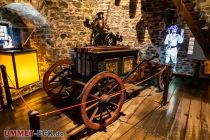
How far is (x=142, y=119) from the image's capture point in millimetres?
3244

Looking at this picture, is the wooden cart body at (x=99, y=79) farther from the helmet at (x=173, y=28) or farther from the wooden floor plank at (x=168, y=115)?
the helmet at (x=173, y=28)

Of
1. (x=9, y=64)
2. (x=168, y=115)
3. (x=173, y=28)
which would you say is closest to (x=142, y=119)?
(x=168, y=115)

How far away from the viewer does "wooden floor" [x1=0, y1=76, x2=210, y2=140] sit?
2756 mm

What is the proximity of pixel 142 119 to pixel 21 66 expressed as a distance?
107 inches

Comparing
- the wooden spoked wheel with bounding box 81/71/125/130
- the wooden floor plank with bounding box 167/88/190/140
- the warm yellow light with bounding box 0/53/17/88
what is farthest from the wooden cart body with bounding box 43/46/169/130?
the wooden floor plank with bounding box 167/88/190/140

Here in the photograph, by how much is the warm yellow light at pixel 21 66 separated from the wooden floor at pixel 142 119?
62cm

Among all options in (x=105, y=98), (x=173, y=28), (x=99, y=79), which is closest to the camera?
(x=99, y=79)

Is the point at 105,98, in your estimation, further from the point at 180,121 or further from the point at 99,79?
the point at 180,121

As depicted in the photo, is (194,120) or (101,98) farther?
(194,120)

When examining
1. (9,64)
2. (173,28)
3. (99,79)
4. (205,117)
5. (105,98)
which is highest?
(173,28)

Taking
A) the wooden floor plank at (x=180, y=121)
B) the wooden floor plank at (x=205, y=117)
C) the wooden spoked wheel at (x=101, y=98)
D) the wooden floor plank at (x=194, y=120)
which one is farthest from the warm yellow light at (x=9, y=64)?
the wooden floor plank at (x=205, y=117)

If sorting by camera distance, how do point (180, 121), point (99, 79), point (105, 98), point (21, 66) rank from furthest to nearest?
point (21, 66) < point (180, 121) < point (105, 98) < point (99, 79)

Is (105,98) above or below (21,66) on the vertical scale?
below

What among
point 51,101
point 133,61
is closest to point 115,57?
point 133,61
